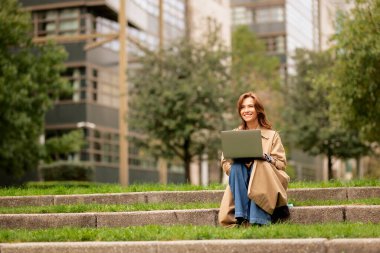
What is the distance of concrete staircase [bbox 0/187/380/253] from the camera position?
758 cm

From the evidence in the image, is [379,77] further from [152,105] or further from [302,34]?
[302,34]

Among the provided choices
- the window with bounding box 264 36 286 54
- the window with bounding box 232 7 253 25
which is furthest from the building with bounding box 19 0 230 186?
the window with bounding box 232 7 253 25

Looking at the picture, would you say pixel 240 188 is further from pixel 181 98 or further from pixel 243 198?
pixel 181 98

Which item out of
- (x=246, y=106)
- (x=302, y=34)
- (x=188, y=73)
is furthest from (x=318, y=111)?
(x=302, y=34)

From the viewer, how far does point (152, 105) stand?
99.7 ft

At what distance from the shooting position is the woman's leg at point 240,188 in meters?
9.42

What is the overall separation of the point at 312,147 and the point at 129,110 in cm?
923

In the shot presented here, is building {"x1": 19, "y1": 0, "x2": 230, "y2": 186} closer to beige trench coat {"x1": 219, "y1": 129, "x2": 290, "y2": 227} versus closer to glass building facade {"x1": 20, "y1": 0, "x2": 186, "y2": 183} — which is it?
glass building facade {"x1": 20, "y1": 0, "x2": 186, "y2": 183}

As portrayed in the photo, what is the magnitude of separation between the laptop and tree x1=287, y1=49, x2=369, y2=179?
24242 millimetres

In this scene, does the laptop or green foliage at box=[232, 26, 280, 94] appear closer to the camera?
the laptop

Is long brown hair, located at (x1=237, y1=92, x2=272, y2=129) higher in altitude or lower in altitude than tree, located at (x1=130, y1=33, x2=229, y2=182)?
lower

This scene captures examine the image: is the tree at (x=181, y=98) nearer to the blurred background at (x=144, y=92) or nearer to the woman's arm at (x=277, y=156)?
the blurred background at (x=144, y=92)

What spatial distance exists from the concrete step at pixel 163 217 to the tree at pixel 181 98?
19050 millimetres

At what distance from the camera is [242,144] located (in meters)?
9.45
